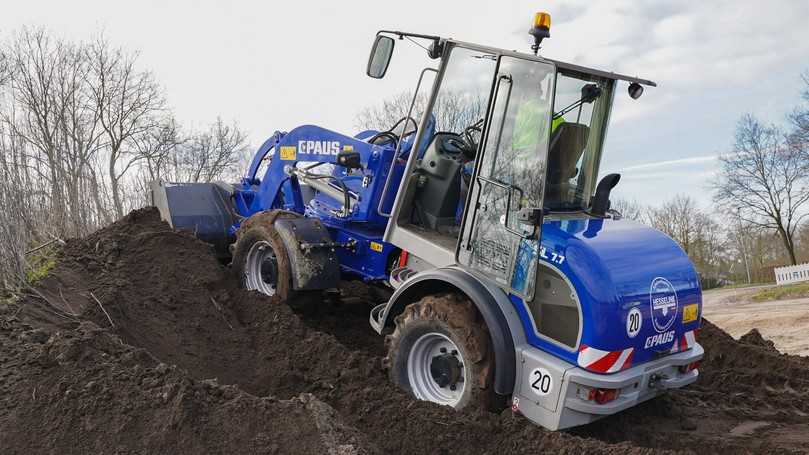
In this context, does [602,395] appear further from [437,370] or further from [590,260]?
[437,370]

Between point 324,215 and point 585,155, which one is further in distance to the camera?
point 324,215

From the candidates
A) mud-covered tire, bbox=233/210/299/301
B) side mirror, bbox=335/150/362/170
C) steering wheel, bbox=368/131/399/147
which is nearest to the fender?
side mirror, bbox=335/150/362/170

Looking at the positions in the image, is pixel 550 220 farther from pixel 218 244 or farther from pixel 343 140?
pixel 218 244

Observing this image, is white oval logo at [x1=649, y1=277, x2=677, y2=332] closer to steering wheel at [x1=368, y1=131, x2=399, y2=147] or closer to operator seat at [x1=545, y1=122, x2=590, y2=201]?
operator seat at [x1=545, y1=122, x2=590, y2=201]

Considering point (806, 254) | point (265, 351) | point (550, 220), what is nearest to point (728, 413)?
point (550, 220)

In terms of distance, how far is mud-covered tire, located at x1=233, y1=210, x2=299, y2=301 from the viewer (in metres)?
6.12

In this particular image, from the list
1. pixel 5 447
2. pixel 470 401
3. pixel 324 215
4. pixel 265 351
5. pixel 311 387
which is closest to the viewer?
pixel 5 447

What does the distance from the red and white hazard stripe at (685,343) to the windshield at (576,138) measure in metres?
1.23

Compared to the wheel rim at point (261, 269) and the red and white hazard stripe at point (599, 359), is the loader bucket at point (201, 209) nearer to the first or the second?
the wheel rim at point (261, 269)

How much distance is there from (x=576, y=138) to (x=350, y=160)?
2.15 meters

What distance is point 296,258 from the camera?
5984 mm

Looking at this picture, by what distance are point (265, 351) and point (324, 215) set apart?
5.27 feet

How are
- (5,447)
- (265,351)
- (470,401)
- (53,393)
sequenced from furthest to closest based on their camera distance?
(265,351) < (470,401) < (53,393) < (5,447)

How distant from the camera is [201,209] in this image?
770 cm
